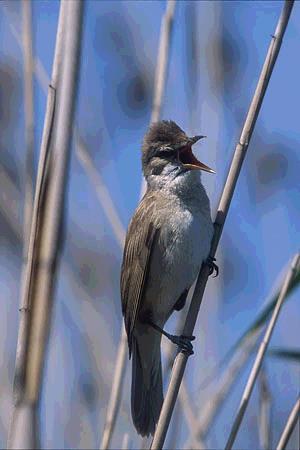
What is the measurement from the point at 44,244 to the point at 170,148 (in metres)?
1.44

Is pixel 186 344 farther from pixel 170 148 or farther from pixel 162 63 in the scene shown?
pixel 162 63

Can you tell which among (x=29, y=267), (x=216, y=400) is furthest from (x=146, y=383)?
(x=29, y=267)

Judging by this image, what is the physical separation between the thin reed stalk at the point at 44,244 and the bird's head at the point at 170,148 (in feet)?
3.56

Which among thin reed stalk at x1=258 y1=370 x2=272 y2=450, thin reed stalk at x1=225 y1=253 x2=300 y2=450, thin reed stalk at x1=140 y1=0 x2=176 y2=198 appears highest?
thin reed stalk at x1=140 y1=0 x2=176 y2=198

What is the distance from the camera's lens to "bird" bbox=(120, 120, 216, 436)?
2857 mm

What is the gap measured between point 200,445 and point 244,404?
0.42 m

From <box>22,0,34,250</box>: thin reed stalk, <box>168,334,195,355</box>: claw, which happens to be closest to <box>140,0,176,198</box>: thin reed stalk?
<box>22,0,34,250</box>: thin reed stalk

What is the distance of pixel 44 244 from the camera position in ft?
5.21

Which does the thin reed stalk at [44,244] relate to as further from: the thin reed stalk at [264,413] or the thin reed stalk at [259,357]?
the thin reed stalk at [264,413]

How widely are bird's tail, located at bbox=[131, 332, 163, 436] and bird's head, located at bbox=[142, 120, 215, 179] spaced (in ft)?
2.24

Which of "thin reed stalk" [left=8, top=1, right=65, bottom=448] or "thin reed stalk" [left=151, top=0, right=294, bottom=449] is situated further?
"thin reed stalk" [left=151, top=0, right=294, bottom=449]

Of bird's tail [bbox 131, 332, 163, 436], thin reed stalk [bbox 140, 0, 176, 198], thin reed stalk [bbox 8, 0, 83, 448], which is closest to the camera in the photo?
thin reed stalk [bbox 8, 0, 83, 448]

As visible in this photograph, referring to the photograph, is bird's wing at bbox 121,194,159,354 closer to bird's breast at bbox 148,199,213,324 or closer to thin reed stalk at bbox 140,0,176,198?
bird's breast at bbox 148,199,213,324

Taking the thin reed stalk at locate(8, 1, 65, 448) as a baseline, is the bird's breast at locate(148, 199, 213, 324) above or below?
below
